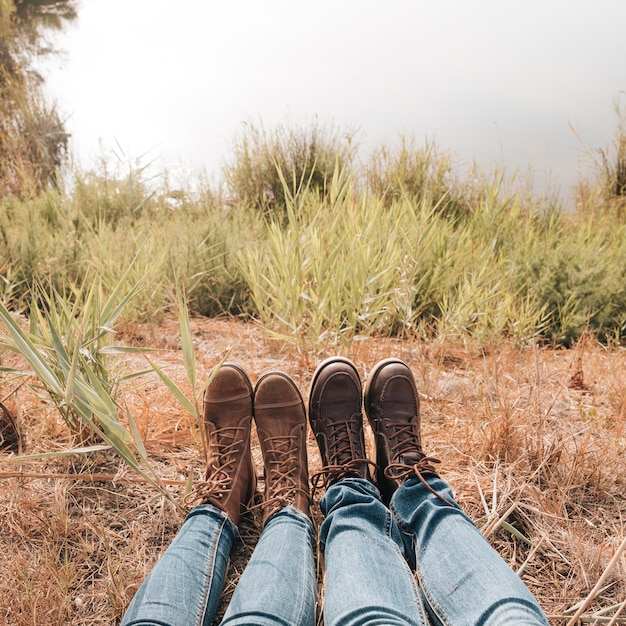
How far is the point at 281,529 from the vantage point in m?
1.19

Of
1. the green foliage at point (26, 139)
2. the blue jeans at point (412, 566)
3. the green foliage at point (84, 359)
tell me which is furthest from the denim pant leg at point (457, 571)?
the green foliage at point (26, 139)

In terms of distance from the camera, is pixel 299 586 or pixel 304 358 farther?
pixel 304 358

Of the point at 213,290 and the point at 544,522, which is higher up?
the point at 213,290

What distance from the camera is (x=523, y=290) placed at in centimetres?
299

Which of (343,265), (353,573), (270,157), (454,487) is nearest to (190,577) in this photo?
(353,573)

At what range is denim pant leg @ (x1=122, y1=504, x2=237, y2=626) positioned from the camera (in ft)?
3.09


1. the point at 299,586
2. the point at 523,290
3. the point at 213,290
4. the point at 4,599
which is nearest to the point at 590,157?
the point at 523,290

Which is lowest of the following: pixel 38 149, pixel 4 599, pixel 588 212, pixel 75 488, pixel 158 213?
pixel 4 599

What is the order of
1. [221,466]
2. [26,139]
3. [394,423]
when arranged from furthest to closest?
1. [26,139]
2. [394,423]
3. [221,466]

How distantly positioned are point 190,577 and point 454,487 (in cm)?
78

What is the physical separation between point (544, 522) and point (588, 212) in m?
4.16

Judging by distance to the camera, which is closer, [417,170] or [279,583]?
[279,583]

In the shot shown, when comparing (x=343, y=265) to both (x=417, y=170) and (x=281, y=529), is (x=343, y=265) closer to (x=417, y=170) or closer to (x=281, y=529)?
(x=281, y=529)

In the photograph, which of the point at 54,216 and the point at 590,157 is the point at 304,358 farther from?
the point at 590,157
